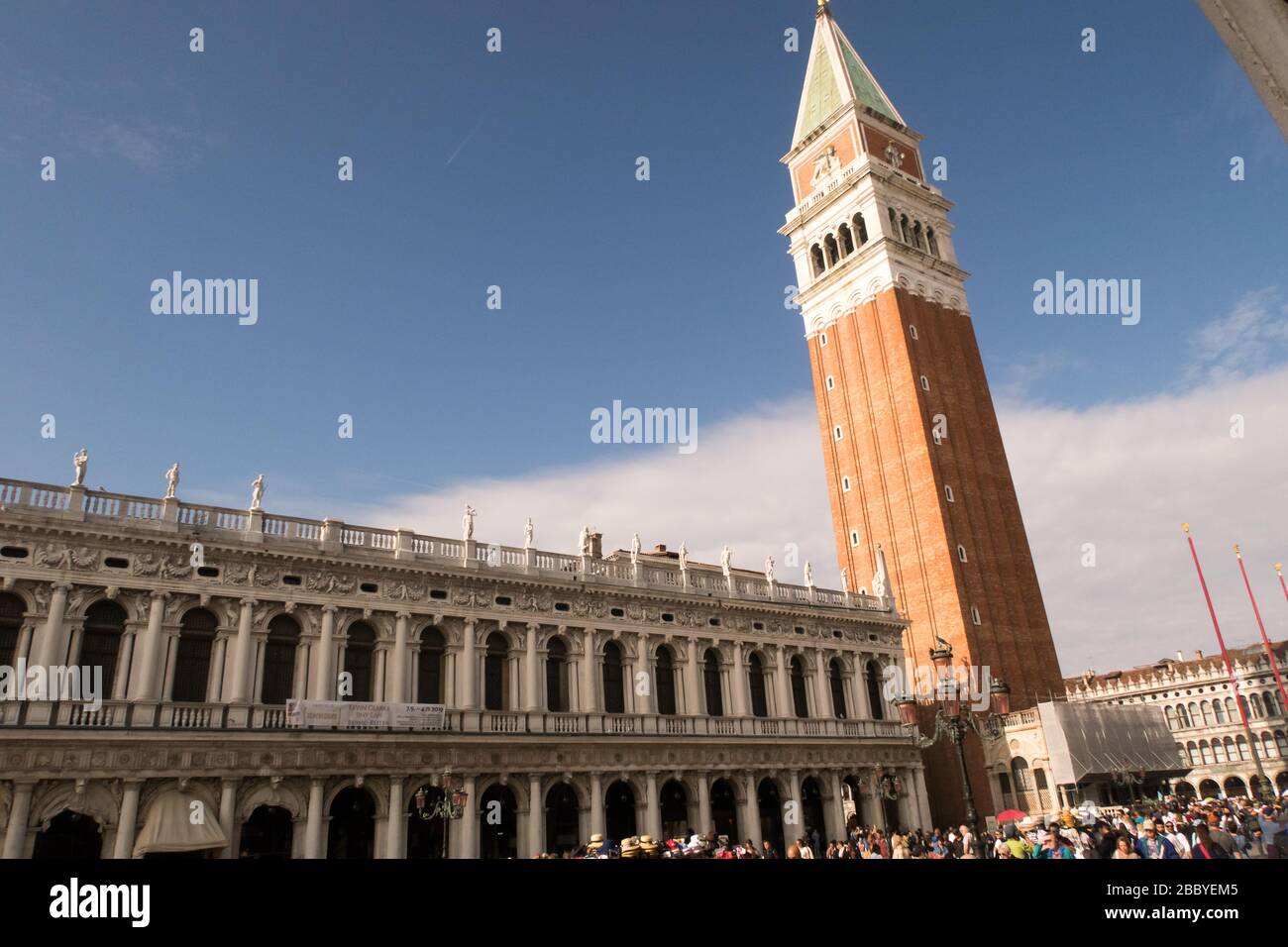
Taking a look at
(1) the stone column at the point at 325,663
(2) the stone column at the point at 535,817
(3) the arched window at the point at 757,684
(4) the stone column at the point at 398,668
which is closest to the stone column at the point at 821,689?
(3) the arched window at the point at 757,684

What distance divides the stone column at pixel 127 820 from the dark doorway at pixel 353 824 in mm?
4851

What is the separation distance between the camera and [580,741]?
28047 mm

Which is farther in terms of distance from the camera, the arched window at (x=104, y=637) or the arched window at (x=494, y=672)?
the arched window at (x=494, y=672)

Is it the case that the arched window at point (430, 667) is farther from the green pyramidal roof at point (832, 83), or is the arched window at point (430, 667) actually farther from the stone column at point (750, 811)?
the green pyramidal roof at point (832, 83)

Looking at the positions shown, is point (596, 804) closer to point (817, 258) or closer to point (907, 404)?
point (907, 404)

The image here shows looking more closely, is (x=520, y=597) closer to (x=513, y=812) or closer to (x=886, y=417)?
(x=513, y=812)

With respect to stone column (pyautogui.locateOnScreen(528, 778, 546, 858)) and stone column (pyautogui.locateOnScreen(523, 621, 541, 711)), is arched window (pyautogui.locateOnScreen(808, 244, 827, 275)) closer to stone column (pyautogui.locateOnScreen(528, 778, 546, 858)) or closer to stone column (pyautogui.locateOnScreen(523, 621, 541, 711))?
stone column (pyautogui.locateOnScreen(523, 621, 541, 711))

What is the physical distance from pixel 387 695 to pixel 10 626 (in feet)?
31.7

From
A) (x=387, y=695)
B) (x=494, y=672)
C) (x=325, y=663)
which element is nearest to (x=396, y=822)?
(x=387, y=695)

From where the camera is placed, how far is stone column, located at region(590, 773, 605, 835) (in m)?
27.5

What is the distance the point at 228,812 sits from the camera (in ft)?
72.1

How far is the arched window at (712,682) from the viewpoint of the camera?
32469 millimetres
